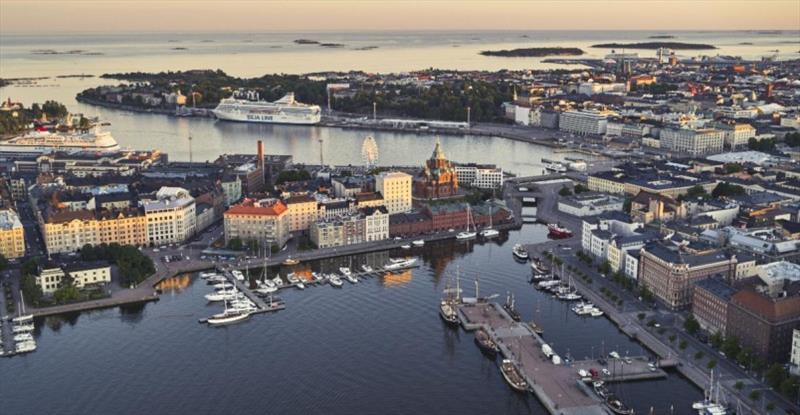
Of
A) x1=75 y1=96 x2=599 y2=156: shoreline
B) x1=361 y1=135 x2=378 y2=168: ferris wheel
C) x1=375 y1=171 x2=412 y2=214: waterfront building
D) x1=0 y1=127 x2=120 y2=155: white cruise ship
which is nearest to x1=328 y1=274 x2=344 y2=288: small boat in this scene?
x1=375 y1=171 x2=412 y2=214: waterfront building

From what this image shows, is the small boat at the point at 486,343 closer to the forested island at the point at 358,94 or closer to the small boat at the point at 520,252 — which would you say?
the small boat at the point at 520,252

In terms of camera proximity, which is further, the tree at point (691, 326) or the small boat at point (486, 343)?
the tree at point (691, 326)

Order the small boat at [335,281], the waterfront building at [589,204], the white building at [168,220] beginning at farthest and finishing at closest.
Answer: the waterfront building at [589,204] → the white building at [168,220] → the small boat at [335,281]

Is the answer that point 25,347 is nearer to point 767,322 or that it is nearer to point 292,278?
point 292,278

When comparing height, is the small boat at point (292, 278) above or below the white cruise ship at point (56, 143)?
below

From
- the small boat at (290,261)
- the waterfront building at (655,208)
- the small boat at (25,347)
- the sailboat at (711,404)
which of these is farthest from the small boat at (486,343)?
the small boat at (25,347)

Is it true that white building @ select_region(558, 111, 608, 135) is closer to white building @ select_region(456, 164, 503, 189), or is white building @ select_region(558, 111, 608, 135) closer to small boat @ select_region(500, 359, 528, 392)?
white building @ select_region(456, 164, 503, 189)
